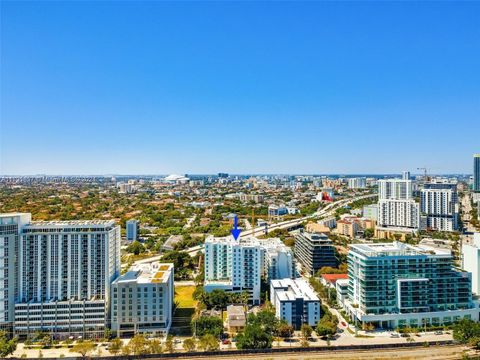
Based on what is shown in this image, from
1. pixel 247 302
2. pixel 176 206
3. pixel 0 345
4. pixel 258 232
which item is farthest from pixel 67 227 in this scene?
pixel 176 206

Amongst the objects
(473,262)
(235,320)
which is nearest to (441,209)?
(473,262)

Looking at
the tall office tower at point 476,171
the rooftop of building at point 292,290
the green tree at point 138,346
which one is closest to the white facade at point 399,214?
the rooftop of building at point 292,290

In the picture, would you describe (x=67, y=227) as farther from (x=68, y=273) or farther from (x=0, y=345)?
(x=0, y=345)

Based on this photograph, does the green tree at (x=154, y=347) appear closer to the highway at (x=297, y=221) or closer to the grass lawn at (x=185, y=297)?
the grass lawn at (x=185, y=297)

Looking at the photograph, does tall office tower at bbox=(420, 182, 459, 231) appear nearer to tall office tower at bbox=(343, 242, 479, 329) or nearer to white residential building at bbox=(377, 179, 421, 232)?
white residential building at bbox=(377, 179, 421, 232)

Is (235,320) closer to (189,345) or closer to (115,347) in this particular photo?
(189,345)
